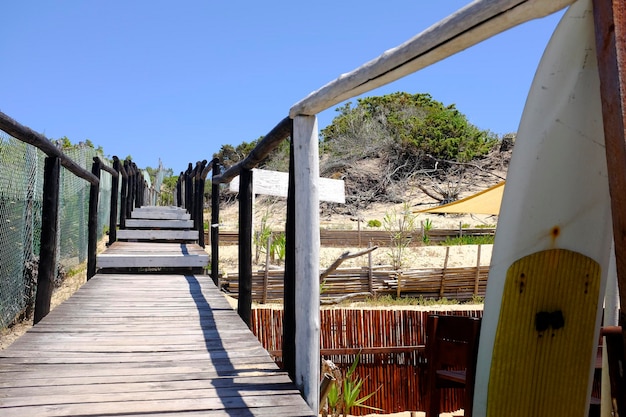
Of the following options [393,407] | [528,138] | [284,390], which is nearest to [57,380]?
[284,390]

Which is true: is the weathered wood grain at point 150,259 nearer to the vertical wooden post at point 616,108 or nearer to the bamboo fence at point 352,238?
the vertical wooden post at point 616,108

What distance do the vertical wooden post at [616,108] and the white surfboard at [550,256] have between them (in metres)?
0.17

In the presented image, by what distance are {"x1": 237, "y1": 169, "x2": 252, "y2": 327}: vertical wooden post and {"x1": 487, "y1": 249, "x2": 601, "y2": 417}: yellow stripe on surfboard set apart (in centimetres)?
271

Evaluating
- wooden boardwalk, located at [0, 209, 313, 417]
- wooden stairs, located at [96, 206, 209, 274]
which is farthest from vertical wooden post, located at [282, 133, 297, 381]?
wooden stairs, located at [96, 206, 209, 274]

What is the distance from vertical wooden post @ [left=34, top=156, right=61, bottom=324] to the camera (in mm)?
3459

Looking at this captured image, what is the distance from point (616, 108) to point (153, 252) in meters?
6.00

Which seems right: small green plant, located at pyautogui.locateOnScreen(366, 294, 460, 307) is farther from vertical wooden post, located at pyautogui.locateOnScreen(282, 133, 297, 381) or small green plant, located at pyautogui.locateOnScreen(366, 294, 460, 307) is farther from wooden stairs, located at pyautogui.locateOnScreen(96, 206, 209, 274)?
vertical wooden post, located at pyautogui.locateOnScreen(282, 133, 297, 381)

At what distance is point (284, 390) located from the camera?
227 centimetres

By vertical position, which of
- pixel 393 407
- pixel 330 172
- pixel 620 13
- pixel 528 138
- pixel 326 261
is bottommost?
pixel 393 407

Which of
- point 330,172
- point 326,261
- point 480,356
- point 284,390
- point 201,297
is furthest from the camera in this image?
point 330,172

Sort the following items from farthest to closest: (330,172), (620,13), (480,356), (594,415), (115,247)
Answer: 1. (330,172)
2. (115,247)
3. (594,415)
4. (480,356)
5. (620,13)

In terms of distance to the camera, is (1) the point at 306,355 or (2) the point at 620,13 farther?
(1) the point at 306,355

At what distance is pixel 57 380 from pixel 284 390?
957 mm

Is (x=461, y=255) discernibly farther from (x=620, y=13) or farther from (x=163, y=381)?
(x=620, y=13)
